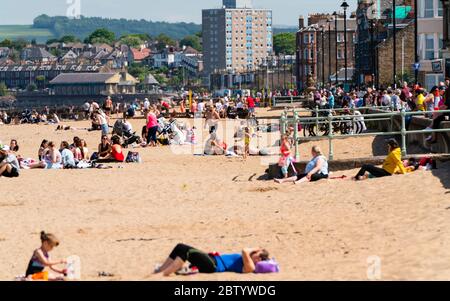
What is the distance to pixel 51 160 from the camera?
29188 mm

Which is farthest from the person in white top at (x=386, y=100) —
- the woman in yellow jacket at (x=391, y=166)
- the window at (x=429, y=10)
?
the window at (x=429, y=10)

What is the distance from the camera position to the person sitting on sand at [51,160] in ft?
95.5

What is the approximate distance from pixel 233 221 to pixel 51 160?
1107cm

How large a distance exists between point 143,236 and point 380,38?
254 ft

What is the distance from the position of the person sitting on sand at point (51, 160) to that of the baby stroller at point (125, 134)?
932 centimetres

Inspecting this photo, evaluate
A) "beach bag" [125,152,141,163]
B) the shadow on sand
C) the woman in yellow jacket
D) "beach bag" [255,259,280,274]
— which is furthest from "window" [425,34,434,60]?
"beach bag" [255,259,280,274]

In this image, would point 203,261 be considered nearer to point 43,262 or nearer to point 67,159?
point 43,262

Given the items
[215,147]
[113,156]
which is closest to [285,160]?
[113,156]

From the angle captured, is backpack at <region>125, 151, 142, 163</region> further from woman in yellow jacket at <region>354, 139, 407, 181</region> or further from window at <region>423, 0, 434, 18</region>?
window at <region>423, 0, 434, 18</region>

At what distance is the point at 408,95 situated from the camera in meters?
37.8

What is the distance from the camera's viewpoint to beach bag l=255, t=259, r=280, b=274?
46.5ft

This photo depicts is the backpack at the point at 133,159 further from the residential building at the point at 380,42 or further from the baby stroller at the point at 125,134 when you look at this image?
the residential building at the point at 380,42

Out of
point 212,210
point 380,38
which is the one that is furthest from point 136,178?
point 380,38

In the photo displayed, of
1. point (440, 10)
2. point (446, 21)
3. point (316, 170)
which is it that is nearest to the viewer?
point (316, 170)
